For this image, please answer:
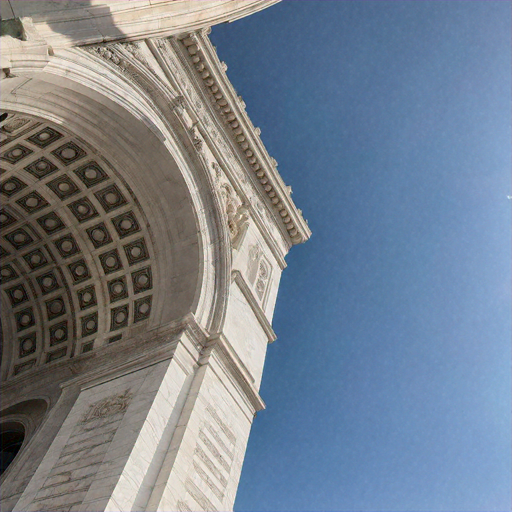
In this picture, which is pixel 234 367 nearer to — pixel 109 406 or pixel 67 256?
pixel 109 406

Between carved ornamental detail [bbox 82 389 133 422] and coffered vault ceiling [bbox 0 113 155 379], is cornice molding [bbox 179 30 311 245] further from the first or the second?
carved ornamental detail [bbox 82 389 133 422]

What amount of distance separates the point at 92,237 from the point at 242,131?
5.87 meters

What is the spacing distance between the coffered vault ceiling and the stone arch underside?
3 cm

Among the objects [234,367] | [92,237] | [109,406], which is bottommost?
[109,406]

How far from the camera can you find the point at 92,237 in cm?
1420

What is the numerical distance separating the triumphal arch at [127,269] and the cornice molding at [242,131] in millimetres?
76

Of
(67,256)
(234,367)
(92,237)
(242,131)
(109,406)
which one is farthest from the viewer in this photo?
(242,131)

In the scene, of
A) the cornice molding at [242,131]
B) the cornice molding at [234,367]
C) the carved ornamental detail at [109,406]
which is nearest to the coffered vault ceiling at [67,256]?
the cornice molding at [234,367]

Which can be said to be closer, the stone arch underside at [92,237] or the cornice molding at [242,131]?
the stone arch underside at [92,237]

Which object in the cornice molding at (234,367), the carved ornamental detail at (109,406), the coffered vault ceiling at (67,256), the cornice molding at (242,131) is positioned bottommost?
the carved ornamental detail at (109,406)

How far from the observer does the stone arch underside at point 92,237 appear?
12.8 meters

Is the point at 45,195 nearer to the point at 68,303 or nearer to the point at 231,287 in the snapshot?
the point at 68,303

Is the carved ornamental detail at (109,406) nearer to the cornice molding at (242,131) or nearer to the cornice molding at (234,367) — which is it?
the cornice molding at (234,367)

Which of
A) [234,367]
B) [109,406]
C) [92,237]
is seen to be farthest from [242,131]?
[109,406]
